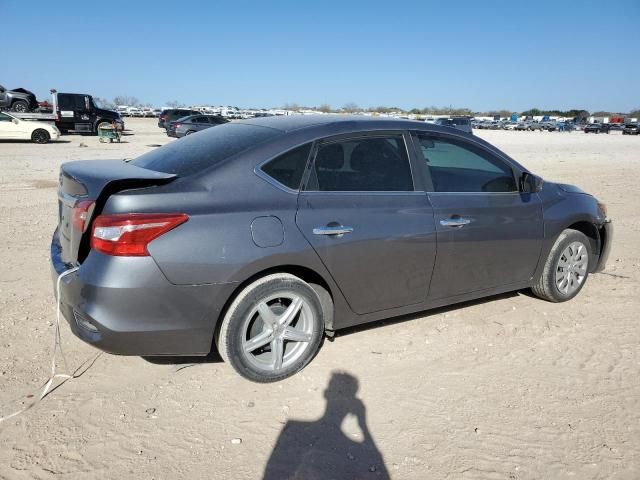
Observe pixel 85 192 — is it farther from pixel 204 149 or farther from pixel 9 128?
pixel 9 128

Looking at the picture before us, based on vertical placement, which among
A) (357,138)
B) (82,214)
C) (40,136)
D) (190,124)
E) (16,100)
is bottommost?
(40,136)

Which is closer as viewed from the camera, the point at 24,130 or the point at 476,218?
the point at 476,218

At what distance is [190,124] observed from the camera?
2664 centimetres

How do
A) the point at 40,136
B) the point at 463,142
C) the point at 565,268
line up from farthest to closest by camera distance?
the point at 40,136
the point at 565,268
the point at 463,142

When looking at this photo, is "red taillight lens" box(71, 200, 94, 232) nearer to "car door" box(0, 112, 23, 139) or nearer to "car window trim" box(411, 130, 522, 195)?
"car window trim" box(411, 130, 522, 195)

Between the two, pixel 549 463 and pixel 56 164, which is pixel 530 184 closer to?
pixel 549 463

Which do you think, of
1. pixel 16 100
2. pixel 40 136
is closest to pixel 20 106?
pixel 16 100

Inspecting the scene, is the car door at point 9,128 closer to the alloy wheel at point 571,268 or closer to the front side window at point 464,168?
the front side window at point 464,168

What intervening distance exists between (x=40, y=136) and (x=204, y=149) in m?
22.7

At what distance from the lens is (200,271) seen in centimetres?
289

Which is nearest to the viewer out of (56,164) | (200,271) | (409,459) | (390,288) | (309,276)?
(409,459)

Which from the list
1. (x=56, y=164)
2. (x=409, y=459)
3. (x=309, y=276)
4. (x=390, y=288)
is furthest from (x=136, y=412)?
(x=56, y=164)

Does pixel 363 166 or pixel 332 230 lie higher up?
pixel 363 166

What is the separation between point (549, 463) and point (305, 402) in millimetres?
1386
